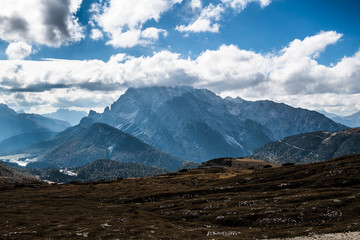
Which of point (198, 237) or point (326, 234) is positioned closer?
point (326, 234)

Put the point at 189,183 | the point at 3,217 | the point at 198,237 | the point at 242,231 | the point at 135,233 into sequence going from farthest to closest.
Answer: the point at 189,183
the point at 3,217
the point at 135,233
the point at 242,231
the point at 198,237

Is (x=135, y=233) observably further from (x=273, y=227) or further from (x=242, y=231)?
(x=273, y=227)

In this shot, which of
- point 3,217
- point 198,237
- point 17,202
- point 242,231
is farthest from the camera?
point 17,202

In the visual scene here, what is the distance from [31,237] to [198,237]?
3192 centimetres

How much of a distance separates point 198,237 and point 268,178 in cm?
6370

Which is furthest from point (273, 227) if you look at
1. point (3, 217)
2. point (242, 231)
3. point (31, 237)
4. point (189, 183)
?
point (189, 183)

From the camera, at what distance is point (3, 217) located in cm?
6838

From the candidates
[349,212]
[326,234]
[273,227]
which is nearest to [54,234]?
[273,227]

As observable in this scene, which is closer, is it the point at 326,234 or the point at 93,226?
the point at 326,234

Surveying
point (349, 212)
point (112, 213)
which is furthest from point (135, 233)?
point (349, 212)

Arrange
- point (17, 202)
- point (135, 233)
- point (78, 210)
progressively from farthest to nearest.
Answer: point (17, 202), point (78, 210), point (135, 233)

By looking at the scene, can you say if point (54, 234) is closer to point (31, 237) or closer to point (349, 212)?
point (31, 237)

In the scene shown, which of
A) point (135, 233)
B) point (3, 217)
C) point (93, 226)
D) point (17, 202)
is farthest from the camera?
point (17, 202)

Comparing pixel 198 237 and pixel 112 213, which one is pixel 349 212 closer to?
pixel 198 237
